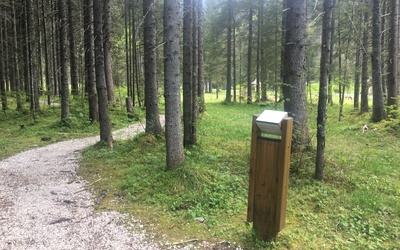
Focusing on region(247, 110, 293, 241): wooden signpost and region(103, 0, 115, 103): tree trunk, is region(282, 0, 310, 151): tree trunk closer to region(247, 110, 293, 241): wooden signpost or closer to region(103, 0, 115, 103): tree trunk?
region(247, 110, 293, 241): wooden signpost

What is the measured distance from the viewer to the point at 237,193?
5012 millimetres

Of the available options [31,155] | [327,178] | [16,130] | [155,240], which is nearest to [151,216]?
[155,240]

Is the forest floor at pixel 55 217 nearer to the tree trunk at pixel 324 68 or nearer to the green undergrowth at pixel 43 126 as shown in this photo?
the green undergrowth at pixel 43 126

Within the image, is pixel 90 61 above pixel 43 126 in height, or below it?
above

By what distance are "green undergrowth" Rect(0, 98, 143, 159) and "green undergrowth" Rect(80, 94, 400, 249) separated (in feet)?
10.3

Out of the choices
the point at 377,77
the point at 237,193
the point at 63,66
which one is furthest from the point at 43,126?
the point at 377,77

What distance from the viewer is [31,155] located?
7969 millimetres

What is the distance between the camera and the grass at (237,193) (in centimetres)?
376

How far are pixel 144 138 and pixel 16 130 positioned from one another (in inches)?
261

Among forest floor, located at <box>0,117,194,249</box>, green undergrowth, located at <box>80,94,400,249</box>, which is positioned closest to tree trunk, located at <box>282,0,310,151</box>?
green undergrowth, located at <box>80,94,400,249</box>

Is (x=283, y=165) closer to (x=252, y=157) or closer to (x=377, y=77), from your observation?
(x=252, y=157)

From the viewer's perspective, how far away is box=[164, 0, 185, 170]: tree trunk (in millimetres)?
5195

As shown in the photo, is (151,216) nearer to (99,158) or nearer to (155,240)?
(155,240)

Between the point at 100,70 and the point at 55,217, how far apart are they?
4.74 m
